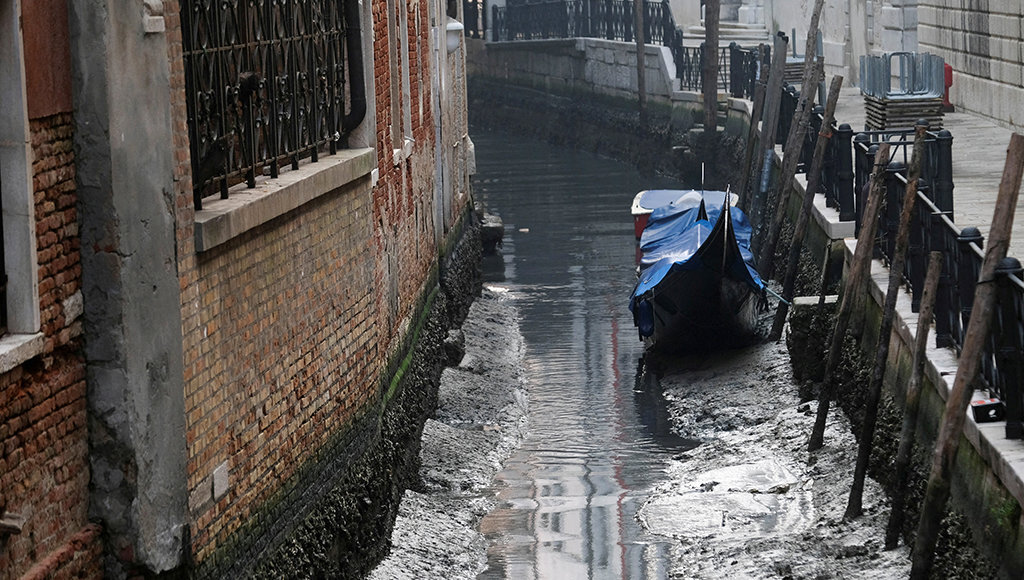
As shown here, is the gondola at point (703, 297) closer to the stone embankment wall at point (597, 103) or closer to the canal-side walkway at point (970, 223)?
the canal-side walkway at point (970, 223)

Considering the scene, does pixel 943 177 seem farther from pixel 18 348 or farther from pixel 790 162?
pixel 18 348

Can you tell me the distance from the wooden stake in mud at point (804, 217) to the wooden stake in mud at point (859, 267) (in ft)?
12.2

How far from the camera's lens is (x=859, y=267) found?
34.7 feet

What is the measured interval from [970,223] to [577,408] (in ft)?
11.4

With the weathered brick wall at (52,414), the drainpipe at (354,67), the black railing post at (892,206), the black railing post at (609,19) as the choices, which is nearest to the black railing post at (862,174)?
the black railing post at (892,206)

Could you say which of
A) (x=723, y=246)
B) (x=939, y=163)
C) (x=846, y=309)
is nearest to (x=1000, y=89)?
(x=723, y=246)

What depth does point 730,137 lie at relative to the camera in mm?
28172

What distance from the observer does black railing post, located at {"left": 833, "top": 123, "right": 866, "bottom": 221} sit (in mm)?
14102

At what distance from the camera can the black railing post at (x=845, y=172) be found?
46.3ft

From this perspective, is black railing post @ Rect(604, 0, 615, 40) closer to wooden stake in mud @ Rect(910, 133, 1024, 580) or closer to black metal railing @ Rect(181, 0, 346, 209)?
black metal railing @ Rect(181, 0, 346, 209)

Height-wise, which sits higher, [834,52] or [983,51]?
[983,51]

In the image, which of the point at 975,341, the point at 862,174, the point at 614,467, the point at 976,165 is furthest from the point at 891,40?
the point at 975,341

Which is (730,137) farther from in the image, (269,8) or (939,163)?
(269,8)

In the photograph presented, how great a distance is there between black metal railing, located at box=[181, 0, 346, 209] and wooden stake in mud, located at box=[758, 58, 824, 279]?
8.51m
